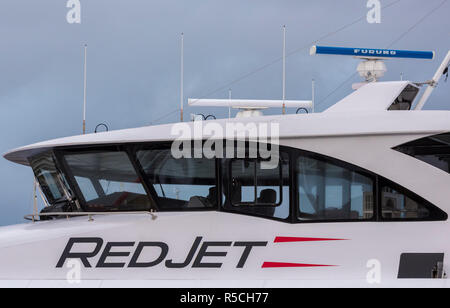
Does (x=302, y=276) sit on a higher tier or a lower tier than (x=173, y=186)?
lower

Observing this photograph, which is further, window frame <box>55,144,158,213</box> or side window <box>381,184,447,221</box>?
window frame <box>55,144,158,213</box>

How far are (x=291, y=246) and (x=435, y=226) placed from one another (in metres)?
1.46

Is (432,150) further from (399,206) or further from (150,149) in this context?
(150,149)

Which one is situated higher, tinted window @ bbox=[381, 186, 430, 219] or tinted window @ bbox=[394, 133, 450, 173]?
tinted window @ bbox=[394, 133, 450, 173]

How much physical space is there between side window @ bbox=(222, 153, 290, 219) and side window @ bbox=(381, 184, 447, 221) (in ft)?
3.26

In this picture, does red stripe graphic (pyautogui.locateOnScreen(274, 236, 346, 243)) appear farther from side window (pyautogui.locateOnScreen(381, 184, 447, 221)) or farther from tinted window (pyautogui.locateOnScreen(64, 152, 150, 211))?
tinted window (pyautogui.locateOnScreen(64, 152, 150, 211))

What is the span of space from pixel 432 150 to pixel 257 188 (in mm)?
1834

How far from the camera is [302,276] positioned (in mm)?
7504

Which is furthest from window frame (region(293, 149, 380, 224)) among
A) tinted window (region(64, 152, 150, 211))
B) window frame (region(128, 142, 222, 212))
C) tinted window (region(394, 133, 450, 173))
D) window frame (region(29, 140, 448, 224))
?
tinted window (region(64, 152, 150, 211))

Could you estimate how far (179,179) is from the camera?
799 cm

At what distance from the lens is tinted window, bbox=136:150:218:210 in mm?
7863

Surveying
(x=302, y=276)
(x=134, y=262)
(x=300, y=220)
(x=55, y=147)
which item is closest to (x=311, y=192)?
(x=300, y=220)
